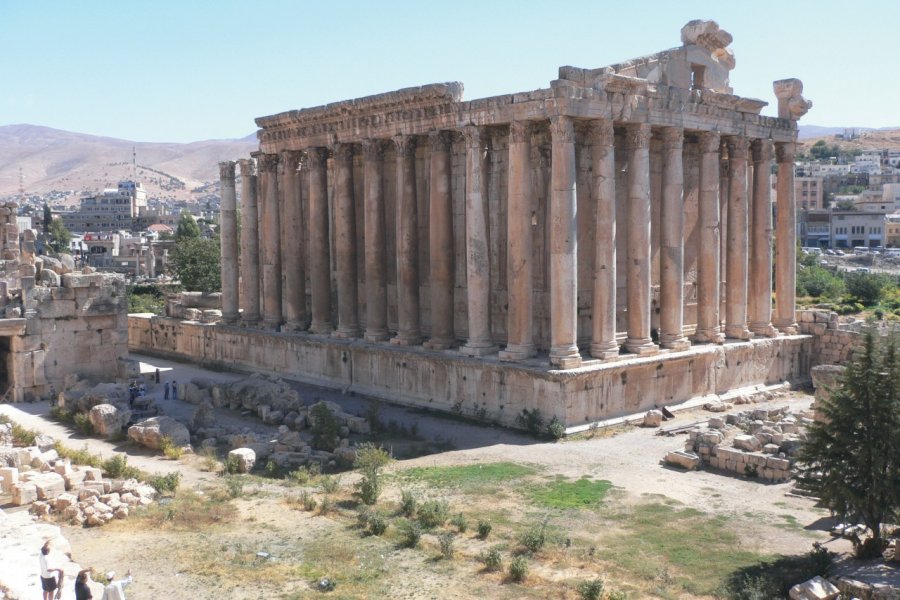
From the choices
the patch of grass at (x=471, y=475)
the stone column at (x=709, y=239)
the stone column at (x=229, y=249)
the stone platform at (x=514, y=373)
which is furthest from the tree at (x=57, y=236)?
the patch of grass at (x=471, y=475)

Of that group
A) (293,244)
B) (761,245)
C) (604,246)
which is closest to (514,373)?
(604,246)

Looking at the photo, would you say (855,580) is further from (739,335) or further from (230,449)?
(739,335)

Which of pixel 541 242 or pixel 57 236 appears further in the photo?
pixel 57 236

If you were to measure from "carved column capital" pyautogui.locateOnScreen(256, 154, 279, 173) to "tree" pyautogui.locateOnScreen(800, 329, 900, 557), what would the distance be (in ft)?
81.7

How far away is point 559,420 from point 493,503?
571 centimetres

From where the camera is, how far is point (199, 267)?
187 ft

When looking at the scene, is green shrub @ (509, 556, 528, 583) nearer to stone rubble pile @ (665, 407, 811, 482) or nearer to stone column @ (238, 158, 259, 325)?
stone rubble pile @ (665, 407, 811, 482)

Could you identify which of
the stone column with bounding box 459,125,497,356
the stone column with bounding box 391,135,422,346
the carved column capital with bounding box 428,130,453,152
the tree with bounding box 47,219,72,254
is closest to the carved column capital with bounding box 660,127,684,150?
the stone column with bounding box 459,125,497,356

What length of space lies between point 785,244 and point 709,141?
6.15 meters

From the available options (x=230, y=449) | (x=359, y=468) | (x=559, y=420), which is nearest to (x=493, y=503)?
(x=359, y=468)

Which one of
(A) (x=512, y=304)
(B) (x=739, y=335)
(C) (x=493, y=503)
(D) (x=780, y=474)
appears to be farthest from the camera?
(B) (x=739, y=335)

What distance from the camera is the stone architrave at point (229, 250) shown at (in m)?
36.2

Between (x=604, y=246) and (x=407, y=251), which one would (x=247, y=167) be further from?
(x=604, y=246)

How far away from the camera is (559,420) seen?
2269cm
